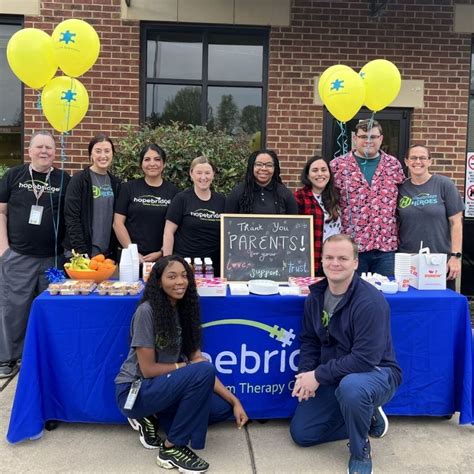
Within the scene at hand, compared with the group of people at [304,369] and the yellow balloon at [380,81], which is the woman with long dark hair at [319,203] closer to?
the yellow balloon at [380,81]

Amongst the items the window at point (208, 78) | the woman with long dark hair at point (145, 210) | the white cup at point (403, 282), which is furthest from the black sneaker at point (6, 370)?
the window at point (208, 78)

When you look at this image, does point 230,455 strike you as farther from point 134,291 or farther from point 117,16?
point 117,16

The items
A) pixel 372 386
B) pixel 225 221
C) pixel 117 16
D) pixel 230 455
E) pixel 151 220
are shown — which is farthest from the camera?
pixel 117 16

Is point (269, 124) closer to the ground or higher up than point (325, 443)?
higher up

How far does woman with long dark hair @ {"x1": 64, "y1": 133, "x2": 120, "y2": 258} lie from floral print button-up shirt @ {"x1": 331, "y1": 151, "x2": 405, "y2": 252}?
1838mm

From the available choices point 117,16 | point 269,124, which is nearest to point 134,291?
point 269,124

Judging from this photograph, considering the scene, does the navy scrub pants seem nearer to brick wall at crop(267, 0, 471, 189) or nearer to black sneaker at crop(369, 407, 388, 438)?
black sneaker at crop(369, 407, 388, 438)

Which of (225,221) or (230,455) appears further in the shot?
(225,221)

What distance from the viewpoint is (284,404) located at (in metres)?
3.47

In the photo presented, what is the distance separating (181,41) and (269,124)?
152 cm

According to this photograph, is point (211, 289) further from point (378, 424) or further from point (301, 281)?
point (378, 424)

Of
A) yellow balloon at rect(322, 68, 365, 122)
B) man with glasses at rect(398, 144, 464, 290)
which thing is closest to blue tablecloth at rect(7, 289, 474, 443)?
man with glasses at rect(398, 144, 464, 290)

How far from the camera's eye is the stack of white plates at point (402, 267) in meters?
3.65

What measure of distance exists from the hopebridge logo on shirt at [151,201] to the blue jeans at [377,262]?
5.33 feet
